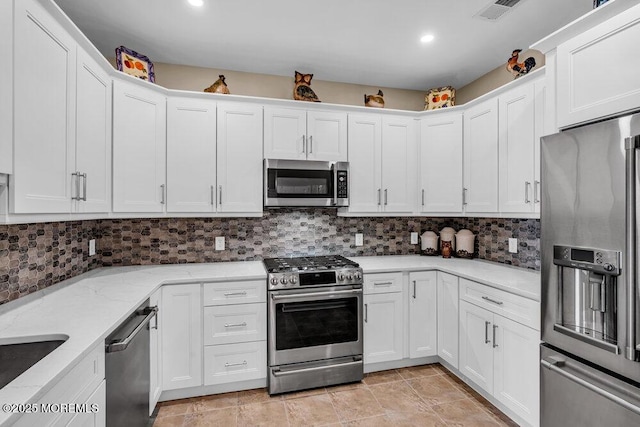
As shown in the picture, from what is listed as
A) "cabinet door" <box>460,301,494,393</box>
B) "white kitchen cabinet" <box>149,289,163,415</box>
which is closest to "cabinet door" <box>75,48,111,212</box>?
"white kitchen cabinet" <box>149,289,163,415</box>

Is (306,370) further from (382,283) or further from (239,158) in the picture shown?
(239,158)

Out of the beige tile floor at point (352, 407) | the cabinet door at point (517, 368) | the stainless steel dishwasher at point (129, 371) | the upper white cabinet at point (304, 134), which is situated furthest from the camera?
the upper white cabinet at point (304, 134)

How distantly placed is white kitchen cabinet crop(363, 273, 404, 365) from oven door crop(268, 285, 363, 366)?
4.1 inches

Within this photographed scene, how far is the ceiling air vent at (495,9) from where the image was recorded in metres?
2.03

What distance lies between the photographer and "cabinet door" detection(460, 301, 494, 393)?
2295 millimetres

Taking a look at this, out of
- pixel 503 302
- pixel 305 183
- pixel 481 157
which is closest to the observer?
pixel 503 302

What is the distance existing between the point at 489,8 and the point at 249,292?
8.46ft

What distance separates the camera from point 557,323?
5.24ft

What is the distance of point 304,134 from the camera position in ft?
9.48

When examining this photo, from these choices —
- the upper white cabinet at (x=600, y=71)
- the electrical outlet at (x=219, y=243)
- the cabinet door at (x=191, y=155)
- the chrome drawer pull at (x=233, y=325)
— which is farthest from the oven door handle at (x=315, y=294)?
the upper white cabinet at (x=600, y=71)

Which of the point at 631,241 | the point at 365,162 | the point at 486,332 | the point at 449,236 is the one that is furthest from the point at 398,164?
the point at 631,241

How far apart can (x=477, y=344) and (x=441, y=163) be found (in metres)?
1.61

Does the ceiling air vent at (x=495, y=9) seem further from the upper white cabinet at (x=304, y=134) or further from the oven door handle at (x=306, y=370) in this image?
the oven door handle at (x=306, y=370)

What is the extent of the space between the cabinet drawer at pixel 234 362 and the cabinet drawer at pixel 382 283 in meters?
0.96
